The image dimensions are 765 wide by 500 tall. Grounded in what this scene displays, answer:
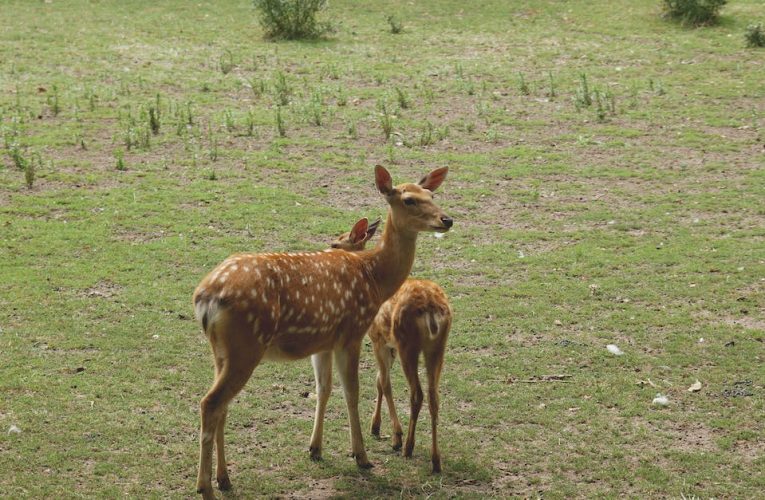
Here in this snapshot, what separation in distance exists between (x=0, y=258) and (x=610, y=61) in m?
11.3

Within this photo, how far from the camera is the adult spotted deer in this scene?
7.43 m

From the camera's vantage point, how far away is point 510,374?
32.4 feet

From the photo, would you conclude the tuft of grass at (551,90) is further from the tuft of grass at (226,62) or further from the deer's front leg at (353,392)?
the deer's front leg at (353,392)

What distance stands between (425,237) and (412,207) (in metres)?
4.57

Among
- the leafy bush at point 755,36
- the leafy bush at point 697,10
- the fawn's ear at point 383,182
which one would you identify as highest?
the leafy bush at point 697,10

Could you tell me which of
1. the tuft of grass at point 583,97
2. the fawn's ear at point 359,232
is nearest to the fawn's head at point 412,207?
the fawn's ear at point 359,232

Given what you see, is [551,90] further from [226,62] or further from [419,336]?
[419,336]

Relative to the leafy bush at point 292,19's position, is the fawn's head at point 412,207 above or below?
below

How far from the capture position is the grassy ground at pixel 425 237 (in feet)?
27.9

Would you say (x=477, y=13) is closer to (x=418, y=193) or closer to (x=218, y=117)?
(x=218, y=117)

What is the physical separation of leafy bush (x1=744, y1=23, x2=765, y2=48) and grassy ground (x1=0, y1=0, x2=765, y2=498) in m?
0.35

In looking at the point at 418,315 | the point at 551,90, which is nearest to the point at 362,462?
the point at 418,315

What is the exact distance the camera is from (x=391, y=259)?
8742 mm

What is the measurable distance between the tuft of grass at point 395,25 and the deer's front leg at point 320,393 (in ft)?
43.6
